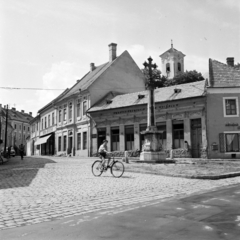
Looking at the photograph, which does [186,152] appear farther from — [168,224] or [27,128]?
[27,128]

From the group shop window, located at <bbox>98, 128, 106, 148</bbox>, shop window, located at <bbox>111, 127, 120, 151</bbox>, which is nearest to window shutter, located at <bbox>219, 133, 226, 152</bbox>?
shop window, located at <bbox>111, 127, 120, 151</bbox>

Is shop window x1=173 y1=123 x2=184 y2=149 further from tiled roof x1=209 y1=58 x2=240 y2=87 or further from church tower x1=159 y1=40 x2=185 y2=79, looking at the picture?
church tower x1=159 y1=40 x2=185 y2=79

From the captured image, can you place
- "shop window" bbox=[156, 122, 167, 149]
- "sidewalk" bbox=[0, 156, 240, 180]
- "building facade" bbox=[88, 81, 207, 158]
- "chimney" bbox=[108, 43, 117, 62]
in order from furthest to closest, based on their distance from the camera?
"chimney" bbox=[108, 43, 117, 62] < "shop window" bbox=[156, 122, 167, 149] < "building facade" bbox=[88, 81, 207, 158] < "sidewalk" bbox=[0, 156, 240, 180]

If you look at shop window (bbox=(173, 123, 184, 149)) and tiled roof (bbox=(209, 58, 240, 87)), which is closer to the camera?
tiled roof (bbox=(209, 58, 240, 87))

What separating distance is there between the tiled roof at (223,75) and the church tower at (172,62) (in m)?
51.8

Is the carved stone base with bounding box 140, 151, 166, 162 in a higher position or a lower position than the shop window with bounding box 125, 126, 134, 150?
lower

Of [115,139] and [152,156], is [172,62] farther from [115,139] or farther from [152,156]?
[152,156]

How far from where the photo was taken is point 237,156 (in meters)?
28.3

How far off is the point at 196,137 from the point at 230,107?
420cm

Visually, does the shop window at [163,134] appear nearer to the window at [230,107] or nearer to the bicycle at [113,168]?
the window at [230,107]

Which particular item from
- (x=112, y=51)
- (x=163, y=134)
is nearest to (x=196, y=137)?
(x=163, y=134)

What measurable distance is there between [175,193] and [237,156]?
71.5ft

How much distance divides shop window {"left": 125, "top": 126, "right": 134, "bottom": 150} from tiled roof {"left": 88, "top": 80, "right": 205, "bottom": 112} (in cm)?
262

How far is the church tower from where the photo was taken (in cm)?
8386
